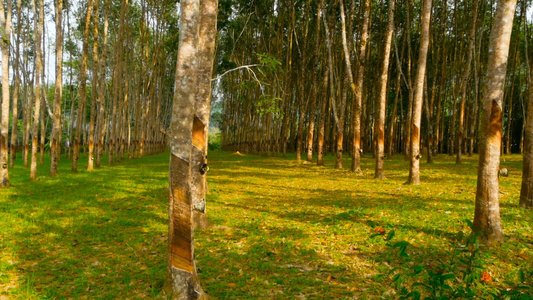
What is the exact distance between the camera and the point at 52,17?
29359mm

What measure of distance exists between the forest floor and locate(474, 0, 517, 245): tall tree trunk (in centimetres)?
49

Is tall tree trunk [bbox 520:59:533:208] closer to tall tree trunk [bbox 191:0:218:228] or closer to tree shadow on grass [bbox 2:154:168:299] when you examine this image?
tall tree trunk [bbox 191:0:218:228]

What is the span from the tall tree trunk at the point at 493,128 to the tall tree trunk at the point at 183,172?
506 cm

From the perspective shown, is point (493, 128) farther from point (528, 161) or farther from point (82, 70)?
point (82, 70)

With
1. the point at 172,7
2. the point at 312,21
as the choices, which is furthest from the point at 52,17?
the point at 312,21

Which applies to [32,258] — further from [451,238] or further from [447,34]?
[447,34]

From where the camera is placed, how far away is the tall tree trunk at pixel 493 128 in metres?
6.22

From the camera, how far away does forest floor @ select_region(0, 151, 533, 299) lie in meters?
5.04

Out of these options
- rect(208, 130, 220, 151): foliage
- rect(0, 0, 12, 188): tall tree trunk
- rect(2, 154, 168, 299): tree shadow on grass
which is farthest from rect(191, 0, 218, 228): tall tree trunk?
rect(208, 130, 220, 151): foliage

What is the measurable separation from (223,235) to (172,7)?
31125 millimetres

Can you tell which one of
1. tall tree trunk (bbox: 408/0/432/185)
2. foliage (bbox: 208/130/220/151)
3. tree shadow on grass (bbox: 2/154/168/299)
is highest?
tall tree trunk (bbox: 408/0/432/185)

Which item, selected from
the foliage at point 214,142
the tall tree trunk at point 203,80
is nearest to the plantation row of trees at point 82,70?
the tall tree trunk at point 203,80

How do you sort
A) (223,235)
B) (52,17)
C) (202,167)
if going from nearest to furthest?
(202,167) → (223,235) → (52,17)

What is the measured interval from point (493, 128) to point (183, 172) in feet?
17.8
